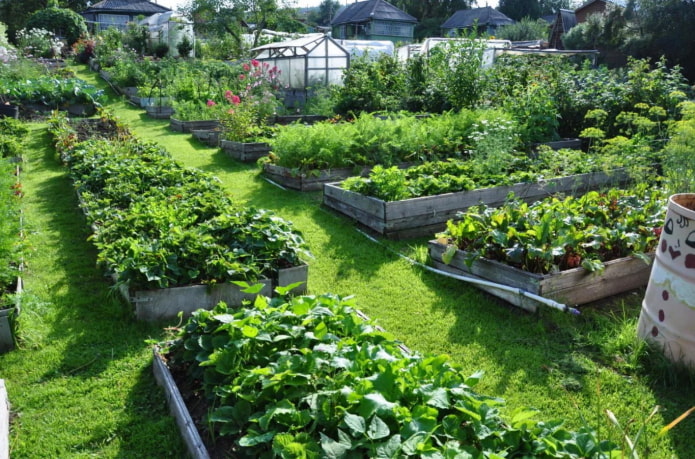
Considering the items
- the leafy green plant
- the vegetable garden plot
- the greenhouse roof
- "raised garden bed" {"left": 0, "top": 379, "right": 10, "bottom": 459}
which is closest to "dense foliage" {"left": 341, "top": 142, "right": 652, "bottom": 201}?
the leafy green plant

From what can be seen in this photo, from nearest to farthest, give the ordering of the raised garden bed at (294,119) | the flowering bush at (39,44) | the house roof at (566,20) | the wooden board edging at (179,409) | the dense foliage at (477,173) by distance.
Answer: the wooden board edging at (179,409) → the dense foliage at (477,173) → the raised garden bed at (294,119) → the flowering bush at (39,44) → the house roof at (566,20)

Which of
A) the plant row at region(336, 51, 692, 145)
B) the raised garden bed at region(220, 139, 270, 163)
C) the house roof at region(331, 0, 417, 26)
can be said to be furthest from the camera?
the house roof at region(331, 0, 417, 26)

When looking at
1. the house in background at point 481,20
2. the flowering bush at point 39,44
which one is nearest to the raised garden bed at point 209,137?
the flowering bush at point 39,44

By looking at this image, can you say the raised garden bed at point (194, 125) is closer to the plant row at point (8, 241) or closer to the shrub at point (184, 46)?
the plant row at point (8, 241)

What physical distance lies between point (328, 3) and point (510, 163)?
92.5m

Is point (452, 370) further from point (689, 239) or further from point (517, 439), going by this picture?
point (689, 239)

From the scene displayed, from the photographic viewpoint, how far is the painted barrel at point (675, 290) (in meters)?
3.05

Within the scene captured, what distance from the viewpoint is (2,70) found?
1667cm

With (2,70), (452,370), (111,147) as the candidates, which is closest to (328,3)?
(2,70)

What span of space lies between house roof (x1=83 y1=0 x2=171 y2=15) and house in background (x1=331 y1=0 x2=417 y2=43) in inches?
750

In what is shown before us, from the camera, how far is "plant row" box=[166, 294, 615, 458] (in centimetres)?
208

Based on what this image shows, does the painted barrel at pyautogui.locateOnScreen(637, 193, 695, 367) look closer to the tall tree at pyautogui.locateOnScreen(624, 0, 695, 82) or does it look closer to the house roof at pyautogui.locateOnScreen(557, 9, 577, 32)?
the tall tree at pyautogui.locateOnScreen(624, 0, 695, 82)

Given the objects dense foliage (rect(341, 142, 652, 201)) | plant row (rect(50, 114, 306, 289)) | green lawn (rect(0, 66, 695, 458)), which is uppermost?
dense foliage (rect(341, 142, 652, 201))

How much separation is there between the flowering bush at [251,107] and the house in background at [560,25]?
37.9m
